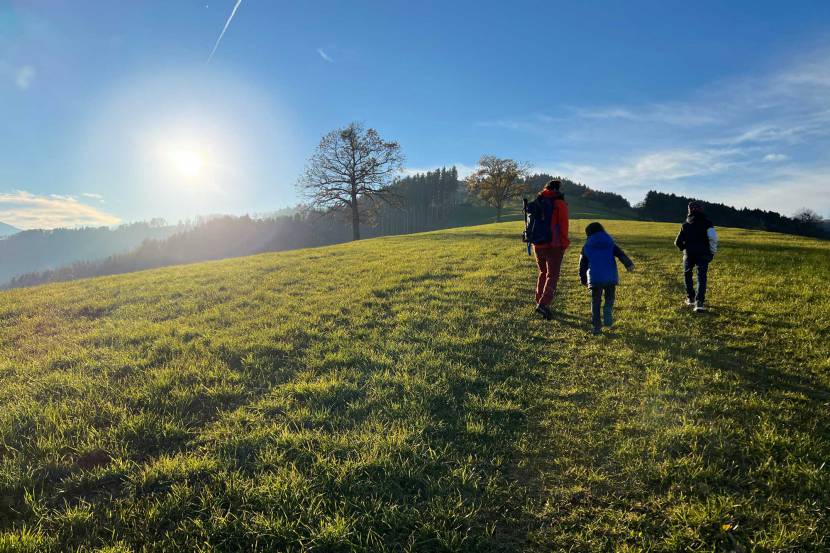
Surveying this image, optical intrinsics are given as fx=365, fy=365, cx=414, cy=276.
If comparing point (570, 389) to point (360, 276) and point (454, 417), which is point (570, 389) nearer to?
point (454, 417)

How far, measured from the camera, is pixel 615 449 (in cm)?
428

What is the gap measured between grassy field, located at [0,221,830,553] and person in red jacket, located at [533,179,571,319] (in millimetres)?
642

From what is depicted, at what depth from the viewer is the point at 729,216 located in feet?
285

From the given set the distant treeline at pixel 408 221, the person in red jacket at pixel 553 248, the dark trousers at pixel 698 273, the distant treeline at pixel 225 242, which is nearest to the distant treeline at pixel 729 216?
the distant treeline at pixel 408 221

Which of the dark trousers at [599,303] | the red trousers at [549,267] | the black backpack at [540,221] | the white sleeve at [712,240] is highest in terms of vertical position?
the black backpack at [540,221]

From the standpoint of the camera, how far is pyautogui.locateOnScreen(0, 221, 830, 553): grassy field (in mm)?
3246

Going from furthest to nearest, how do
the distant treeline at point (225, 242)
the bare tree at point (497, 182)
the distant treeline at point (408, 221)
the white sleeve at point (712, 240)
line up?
the distant treeline at point (225, 242) < the distant treeline at point (408, 221) < the bare tree at point (497, 182) < the white sleeve at point (712, 240)

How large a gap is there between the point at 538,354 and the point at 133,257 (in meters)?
180

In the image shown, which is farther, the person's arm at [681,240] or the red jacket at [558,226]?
the person's arm at [681,240]

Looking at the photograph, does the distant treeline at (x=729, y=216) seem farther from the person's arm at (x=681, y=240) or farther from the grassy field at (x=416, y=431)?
the grassy field at (x=416, y=431)

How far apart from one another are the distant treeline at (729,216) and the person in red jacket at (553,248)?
296 ft

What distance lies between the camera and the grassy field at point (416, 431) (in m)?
3.25

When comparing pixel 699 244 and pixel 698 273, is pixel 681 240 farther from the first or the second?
pixel 698 273

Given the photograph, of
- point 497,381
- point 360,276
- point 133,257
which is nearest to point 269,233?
point 133,257
